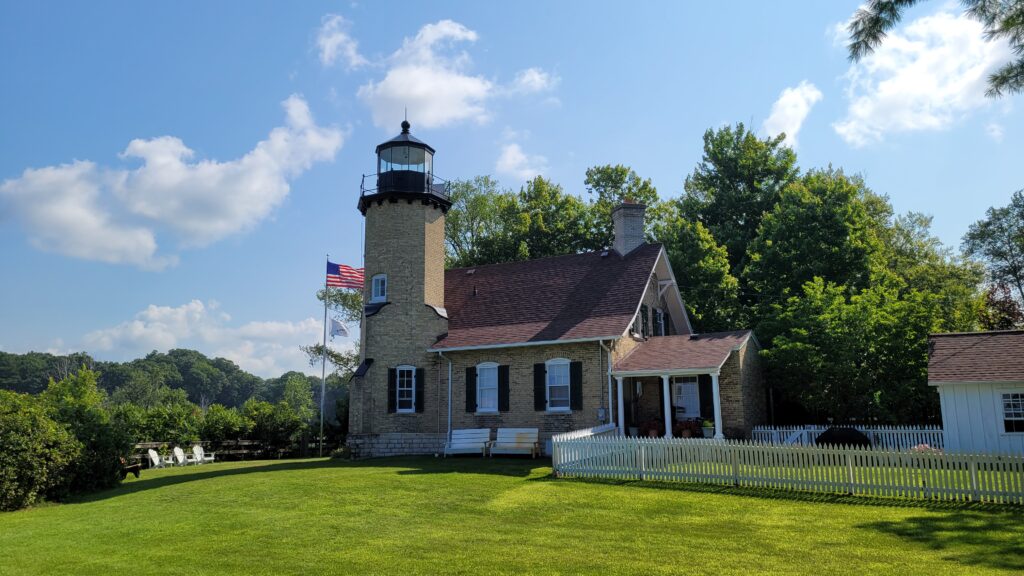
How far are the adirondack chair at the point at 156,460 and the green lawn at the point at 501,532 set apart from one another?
847 centimetres

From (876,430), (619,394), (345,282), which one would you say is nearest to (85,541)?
(619,394)

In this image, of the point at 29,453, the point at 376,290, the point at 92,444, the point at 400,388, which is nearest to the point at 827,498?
the point at 400,388

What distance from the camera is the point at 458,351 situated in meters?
21.8

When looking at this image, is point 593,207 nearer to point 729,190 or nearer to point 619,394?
point 729,190

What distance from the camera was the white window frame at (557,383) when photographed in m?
19.7

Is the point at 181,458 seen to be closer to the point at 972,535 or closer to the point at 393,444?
the point at 393,444

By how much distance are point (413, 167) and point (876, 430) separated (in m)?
17.3

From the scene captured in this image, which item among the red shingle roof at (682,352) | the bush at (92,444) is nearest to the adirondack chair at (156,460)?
the bush at (92,444)

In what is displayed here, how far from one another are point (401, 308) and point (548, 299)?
5130mm

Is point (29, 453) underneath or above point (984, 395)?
underneath

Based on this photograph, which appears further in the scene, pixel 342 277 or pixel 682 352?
pixel 342 277

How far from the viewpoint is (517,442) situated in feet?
61.4

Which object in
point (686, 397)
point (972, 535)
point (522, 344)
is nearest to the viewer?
point (972, 535)

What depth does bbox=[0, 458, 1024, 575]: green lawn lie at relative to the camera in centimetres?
755
